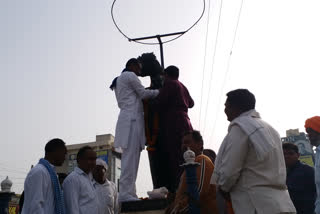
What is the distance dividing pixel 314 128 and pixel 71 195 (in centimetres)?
296

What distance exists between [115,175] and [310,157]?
19634 millimetres

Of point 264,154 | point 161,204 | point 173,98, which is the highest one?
point 173,98

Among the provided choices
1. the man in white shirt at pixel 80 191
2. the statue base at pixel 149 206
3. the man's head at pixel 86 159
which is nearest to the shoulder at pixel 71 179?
the man in white shirt at pixel 80 191

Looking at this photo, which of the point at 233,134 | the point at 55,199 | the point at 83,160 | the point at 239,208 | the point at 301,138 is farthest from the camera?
the point at 301,138

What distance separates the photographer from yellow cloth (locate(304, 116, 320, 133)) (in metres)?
4.08

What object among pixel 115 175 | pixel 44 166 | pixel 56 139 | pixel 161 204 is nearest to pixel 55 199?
pixel 44 166

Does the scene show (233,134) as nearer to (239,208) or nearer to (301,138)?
(239,208)

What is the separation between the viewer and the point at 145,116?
15.9 feet

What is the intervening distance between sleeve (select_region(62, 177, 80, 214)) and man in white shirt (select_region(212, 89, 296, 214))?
1498 mm

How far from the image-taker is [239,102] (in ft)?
9.47

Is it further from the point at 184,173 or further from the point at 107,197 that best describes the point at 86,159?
the point at 184,173

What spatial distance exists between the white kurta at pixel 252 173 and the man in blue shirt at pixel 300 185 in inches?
68.0

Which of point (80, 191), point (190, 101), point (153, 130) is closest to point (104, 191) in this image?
point (153, 130)

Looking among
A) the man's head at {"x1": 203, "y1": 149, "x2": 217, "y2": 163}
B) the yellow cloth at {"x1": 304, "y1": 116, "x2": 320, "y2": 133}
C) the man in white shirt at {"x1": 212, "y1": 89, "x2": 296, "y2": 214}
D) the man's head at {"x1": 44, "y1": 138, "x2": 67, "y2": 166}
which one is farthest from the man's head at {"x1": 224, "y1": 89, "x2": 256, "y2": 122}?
the man's head at {"x1": 203, "y1": 149, "x2": 217, "y2": 163}
